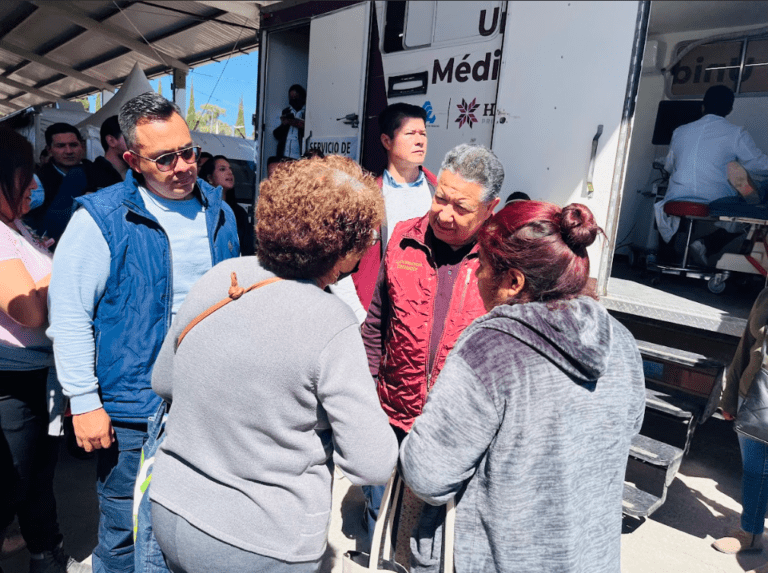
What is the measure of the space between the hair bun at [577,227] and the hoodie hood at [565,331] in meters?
0.14

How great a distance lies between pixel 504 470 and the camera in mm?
1121

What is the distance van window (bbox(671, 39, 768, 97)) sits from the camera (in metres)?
4.93

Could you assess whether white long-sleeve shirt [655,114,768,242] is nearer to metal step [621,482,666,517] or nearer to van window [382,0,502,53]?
van window [382,0,502,53]

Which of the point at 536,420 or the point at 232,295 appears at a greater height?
the point at 232,295

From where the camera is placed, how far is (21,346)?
178 cm

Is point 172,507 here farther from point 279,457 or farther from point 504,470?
point 504,470

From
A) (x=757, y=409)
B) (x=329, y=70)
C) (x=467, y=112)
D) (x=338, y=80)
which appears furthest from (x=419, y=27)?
(x=757, y=409)

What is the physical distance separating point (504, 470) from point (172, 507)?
0.75 meters

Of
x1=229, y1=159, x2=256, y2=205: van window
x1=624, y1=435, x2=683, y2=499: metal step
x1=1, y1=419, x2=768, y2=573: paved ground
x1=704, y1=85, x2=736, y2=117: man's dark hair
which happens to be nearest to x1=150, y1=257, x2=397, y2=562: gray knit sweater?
x1=1, y1=419, x2=768, y2=573: paved ground

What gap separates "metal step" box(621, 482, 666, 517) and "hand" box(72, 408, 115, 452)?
234cm

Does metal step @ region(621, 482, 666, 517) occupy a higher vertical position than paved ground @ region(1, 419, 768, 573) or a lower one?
higher

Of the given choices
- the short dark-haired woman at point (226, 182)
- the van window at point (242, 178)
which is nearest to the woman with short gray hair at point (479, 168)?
the short dark-haired woman at point (226, 182)

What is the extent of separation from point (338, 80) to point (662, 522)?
408 cm

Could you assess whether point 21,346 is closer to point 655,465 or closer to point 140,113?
point 140,113
